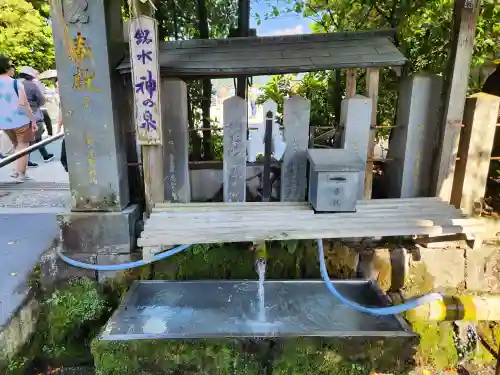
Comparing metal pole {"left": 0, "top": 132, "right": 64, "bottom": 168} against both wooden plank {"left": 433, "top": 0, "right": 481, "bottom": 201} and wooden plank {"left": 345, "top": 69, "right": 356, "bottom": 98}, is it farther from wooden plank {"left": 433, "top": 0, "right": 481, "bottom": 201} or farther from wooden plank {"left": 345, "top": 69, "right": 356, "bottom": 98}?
wooden plank {"left": 433, "top": 0, "right": 481, "bottom": 201}

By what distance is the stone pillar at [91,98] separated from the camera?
152 inches

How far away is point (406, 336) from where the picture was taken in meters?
3.73

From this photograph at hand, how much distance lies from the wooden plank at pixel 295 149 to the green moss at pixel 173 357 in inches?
72.5

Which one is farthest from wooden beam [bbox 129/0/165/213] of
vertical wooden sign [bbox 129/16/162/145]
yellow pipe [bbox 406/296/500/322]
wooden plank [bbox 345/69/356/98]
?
yellow pipe [bbox 406/296/500/322]

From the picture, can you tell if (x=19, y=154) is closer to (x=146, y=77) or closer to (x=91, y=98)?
(x=91, y=98)

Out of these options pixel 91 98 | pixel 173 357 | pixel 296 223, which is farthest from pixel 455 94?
pixel 173 357

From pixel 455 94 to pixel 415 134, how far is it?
581 mm

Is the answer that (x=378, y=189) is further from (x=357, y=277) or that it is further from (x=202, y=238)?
(x=202, y=238)

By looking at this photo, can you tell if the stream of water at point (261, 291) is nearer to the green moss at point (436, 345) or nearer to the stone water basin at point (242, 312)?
the stone water basin at point (242, 312)

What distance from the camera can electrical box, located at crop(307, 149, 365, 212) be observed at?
393cm

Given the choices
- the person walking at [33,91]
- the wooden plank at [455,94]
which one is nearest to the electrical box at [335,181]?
the wooden plank at [455,94]

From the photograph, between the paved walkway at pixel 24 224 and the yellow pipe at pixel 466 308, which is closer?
the yellow pipe at pixel 466 308

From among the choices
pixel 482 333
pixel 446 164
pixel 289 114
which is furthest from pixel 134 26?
pixel 482 333

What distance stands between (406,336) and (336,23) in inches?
204
